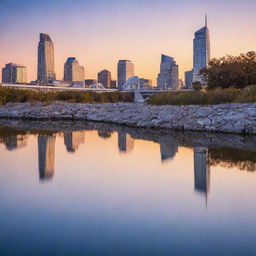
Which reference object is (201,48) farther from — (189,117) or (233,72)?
(189,117)

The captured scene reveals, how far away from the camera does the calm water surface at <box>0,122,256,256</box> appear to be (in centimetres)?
248

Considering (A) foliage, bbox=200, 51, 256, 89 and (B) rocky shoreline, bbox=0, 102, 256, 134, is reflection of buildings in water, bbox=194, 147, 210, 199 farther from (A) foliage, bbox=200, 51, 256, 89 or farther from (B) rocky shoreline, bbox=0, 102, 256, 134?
(A) foliage, bbox=200, 51, 256, 89

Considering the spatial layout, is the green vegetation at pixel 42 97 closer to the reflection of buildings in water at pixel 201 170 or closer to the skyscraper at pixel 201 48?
the reflection of buildings in water at pixel 201 170

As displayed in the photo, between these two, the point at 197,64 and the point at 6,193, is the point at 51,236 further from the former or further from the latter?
the point at 197,64

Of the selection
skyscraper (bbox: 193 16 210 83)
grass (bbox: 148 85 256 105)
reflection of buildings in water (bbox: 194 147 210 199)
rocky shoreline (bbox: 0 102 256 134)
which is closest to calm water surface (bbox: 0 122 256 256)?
reflection of buildings in water (bbox: 194 147 210 199)

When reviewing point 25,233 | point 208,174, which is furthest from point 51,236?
point 208,174

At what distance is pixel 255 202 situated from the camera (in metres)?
3.42

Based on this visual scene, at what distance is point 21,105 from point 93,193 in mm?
20472

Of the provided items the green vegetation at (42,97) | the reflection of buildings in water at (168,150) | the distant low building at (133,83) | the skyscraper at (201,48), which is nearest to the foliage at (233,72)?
the green vegetation at (42,97)

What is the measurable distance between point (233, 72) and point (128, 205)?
1813 cm

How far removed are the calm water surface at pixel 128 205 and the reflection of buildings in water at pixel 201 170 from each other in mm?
14

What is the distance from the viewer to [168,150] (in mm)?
6934

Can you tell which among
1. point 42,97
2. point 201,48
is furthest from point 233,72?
point 201,48

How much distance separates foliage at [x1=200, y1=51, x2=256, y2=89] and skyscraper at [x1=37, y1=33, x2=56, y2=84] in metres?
124
